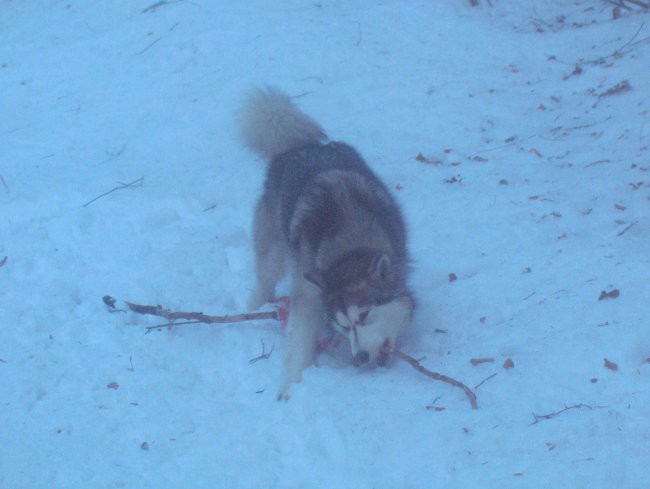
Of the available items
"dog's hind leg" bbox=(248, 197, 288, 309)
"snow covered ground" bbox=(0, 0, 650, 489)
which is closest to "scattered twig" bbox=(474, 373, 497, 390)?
"snow covered ground" bbox=(0, 0, 650, 489)

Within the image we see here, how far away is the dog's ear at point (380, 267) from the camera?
164 inches

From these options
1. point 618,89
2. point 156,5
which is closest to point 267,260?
point 618,89

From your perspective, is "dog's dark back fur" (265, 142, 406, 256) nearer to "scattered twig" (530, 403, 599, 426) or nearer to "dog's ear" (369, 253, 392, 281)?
"dog's ear" (369, 253, 392, 281)

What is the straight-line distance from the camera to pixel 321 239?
458 cm

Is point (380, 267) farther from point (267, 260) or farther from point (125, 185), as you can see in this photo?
point (125, 185)

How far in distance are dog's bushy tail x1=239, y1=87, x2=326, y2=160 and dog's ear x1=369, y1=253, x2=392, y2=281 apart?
169cm

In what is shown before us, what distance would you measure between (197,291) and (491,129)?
12.6ft

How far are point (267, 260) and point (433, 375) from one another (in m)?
1.74

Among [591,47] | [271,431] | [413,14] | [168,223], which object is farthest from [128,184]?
[591,47]

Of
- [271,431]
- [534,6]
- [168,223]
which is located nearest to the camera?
[271,431]

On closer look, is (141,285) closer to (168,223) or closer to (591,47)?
(168,223)

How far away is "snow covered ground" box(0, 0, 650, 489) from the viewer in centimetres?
337

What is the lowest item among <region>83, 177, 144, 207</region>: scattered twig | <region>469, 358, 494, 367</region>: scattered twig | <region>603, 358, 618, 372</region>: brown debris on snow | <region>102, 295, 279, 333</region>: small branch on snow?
<region>83, 177, 144, 207</region>: scattered twig

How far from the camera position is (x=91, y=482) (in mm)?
3262
